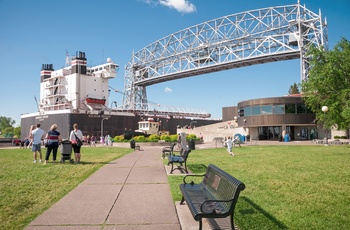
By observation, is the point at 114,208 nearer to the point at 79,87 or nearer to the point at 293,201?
the point at 293,201

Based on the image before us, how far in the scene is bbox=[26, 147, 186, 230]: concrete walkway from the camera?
4.86 metres

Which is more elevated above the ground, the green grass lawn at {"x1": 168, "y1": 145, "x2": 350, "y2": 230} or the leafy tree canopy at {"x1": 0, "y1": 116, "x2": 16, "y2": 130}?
the leafy tree canopy at {"x1": 0, "y1": 116, "x2": 16, "y2": 130}

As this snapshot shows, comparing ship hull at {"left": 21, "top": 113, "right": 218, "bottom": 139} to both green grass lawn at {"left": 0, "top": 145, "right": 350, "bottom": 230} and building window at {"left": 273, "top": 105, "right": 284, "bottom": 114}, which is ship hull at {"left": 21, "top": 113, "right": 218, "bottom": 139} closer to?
building window at {"left": 273, "top": 105, "right": 284, "bottom": 114}

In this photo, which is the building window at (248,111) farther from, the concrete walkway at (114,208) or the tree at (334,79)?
the concrete walkway at (114,208)

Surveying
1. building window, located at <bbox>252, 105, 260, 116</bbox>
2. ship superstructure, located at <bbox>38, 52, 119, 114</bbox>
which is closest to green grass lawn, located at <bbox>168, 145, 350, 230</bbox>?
building window, located at <bbox>252, 105, 260, 116</bbox>

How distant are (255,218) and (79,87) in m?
59.3

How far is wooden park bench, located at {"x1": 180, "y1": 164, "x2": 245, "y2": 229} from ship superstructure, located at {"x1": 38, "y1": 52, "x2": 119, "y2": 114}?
53.4 m

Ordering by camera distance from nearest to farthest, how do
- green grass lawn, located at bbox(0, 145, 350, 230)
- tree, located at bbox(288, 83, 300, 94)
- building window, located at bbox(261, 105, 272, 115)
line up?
green grass lawn, located at bbox(0, 145, 350, 230)
building window, located at bbox(261, 105, 272, 115)
tree, located at bbox(288, 83, 300, 94)

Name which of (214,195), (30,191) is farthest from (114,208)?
(30,191)

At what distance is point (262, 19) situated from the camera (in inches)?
2603

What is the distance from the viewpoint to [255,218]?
5062 millimetres

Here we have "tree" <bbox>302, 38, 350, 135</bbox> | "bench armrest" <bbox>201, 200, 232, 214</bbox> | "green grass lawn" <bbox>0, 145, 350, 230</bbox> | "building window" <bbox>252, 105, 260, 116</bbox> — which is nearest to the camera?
"bench armrest" <bbox>201, 200, 232, 214</bbox>

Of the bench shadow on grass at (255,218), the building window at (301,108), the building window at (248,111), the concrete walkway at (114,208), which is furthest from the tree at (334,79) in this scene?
the building window at (248,111)

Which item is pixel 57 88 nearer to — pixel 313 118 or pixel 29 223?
pixel 313 118
